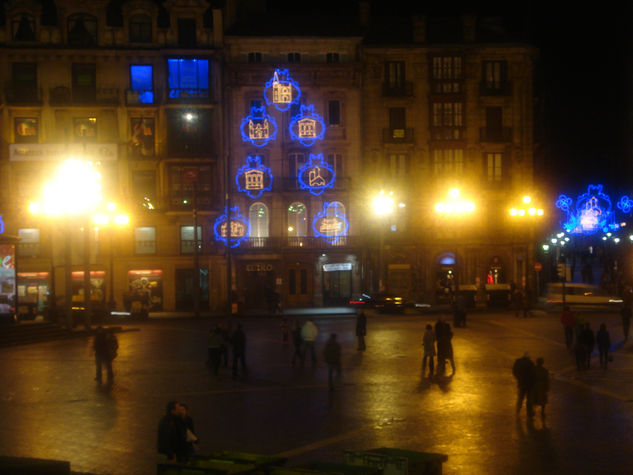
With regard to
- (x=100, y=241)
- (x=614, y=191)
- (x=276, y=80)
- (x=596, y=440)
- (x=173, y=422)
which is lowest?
(x=596, y=440)

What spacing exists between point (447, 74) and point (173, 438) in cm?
4951

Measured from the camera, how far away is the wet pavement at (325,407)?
595 inches

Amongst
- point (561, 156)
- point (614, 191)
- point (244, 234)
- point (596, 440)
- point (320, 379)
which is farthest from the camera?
point (561, 156)

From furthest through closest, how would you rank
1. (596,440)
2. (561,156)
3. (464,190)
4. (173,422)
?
1. (561,156)
2. (464,190)
3. (596,440)
4. (173,422)

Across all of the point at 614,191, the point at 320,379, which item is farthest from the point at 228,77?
the point at 614,191

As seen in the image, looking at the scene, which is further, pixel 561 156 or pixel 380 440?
pixel 561 156

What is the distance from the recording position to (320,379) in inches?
942

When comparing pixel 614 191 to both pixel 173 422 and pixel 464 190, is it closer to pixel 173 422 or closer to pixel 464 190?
pixel 464 190

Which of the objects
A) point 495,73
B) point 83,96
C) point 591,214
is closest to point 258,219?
point 83,96

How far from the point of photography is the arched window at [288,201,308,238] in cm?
5559

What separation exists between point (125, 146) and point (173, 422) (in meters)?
44.6

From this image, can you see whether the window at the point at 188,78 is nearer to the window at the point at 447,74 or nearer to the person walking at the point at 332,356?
the window at the point at 447,74

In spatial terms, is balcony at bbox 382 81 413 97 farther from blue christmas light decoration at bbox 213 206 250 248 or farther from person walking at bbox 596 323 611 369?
person walking at bbox 596 323 611 369

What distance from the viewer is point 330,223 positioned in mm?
55469
